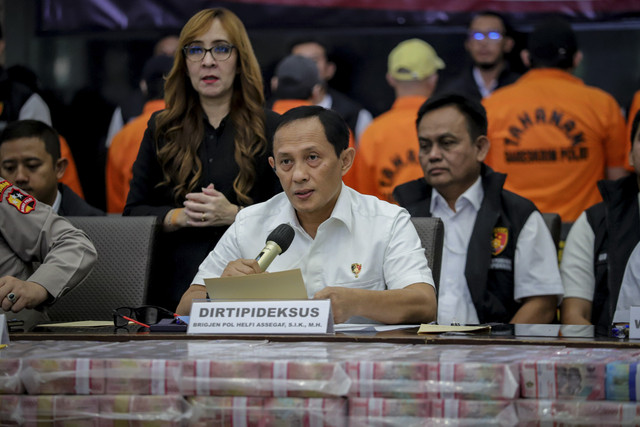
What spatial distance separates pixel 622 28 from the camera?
520 cm

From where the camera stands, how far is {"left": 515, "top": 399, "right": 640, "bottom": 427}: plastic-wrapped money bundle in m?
1.24

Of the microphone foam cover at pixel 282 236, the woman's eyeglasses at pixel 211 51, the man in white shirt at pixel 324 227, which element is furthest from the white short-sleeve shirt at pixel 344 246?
the woman's eyeglasses at pixel 211 51

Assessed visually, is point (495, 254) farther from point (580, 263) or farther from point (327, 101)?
point (327, 101)

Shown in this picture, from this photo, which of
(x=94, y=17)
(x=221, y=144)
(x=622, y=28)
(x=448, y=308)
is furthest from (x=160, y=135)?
(x=622, y=28)

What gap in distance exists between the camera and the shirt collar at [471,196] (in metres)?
3.45

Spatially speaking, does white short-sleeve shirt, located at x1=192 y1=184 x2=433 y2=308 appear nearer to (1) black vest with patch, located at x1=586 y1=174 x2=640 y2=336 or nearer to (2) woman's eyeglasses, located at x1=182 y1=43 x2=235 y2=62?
(2) woman's eyeglasses, located at x1=182 y1=43 x2=235 y2=62

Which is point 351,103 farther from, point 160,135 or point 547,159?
point 160,135

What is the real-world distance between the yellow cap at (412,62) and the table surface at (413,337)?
3092 millimetres

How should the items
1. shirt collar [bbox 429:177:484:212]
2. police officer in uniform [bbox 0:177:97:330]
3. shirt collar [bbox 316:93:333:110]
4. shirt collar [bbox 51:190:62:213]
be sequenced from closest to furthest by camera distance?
police officer in uniform [bbox 0:177:97:330]
shirt collar [bbox 429:177:484:212]
shirt collar [bbox 51:190:62:213]
shirt collar [bbox 316:93:333:110]

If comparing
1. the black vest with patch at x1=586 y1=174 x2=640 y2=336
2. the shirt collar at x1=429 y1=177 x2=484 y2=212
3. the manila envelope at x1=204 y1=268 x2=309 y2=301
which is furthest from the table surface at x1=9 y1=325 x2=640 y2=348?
the shirt collar at x1=429 y1=177 x2=484 y2=212

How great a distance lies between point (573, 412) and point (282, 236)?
113cm

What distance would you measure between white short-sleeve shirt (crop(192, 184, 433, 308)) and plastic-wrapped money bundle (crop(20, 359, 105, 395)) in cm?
122

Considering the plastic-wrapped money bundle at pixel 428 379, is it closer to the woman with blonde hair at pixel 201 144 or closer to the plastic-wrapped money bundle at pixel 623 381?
the plastic-wrapped money bundle at pixel 623 381

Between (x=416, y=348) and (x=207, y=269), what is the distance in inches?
47.4
